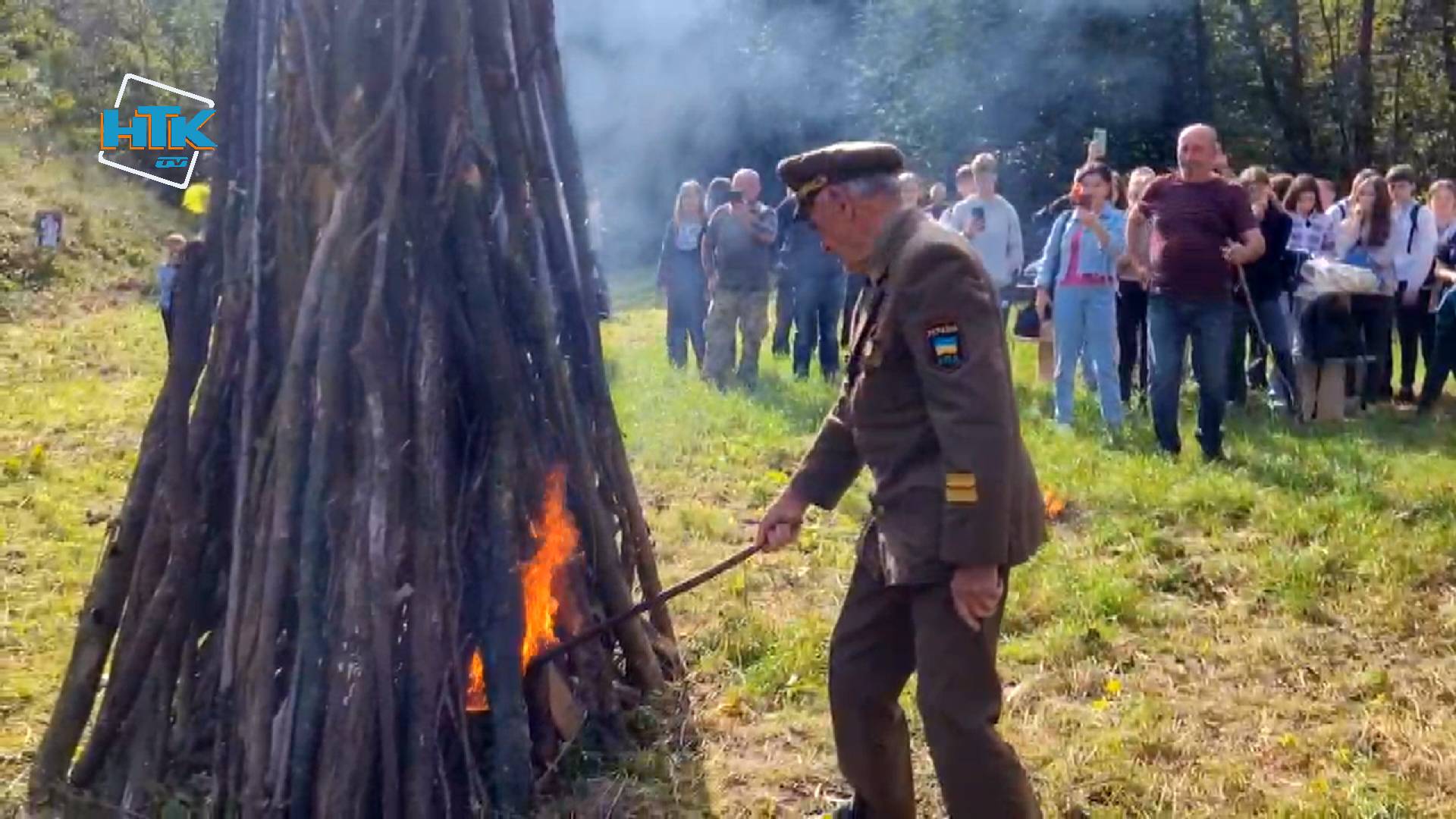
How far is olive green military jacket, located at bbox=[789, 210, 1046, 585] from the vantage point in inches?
139

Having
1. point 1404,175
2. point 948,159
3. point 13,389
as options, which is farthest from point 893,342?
point 948,159

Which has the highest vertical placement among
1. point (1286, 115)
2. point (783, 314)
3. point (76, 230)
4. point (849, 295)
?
point (1286, 115)

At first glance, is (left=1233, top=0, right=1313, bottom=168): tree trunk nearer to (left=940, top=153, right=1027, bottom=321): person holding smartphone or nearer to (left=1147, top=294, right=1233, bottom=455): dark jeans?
(left=940, top=153, right=1027, bottom=321): person holding smartphone

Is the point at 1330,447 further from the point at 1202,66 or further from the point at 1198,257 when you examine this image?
the point at 1202,66

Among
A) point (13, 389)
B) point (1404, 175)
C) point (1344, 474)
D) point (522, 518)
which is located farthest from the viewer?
point (13, 389)

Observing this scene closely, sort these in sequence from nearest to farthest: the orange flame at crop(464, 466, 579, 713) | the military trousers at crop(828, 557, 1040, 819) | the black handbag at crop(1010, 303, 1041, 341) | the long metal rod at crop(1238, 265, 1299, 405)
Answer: the military trousers at crop(828, 557, 1040, 819) < the orange flame at crop(464, 466, 579, 713) < the long metal rod at crop(1238, 265, 1299, 405) < the black handbag at crop(1010, 303, 1041, 341)

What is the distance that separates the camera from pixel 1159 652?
5.89 meters

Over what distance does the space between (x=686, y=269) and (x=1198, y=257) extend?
243 inches

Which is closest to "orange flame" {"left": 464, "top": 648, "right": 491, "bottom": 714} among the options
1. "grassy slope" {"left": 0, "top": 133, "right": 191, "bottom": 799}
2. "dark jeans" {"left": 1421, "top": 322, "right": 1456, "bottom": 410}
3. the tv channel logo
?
"grassy slope" {"left": 0, "top": 133, "right": 191, "bottom": 799}

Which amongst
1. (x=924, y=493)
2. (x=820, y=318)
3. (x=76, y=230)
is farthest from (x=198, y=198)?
(x=76, y=230)

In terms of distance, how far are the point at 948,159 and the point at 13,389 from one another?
14.0 metres

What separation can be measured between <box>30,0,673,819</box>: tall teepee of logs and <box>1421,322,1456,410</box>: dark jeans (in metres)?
7.59

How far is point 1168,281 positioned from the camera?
8.39 m

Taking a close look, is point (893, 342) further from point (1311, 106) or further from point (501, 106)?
point (1311, 106)
